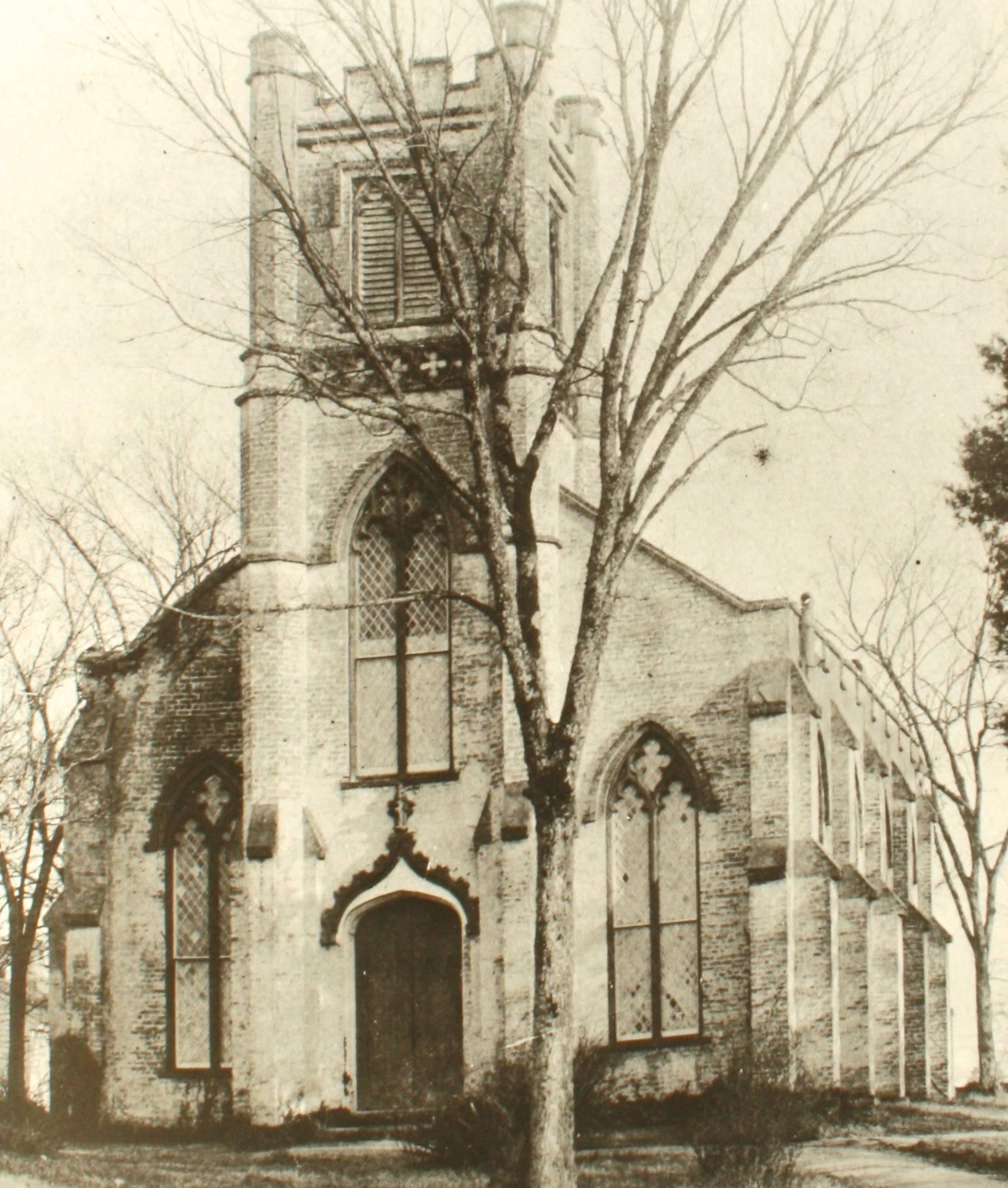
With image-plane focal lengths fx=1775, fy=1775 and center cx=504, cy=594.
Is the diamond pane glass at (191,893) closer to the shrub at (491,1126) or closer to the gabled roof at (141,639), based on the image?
the gabled roof at (141,639)

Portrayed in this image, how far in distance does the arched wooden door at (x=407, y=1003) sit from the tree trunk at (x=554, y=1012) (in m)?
6.64

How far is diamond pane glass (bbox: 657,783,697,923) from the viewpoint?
2116 centimetres

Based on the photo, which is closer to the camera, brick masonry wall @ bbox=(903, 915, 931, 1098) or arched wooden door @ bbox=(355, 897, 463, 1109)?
arched wooden door @ bbox=(355, 897, 463, 1109)

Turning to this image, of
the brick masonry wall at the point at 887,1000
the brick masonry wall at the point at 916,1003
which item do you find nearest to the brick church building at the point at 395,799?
the brick masonry wall at the point at 887,1000

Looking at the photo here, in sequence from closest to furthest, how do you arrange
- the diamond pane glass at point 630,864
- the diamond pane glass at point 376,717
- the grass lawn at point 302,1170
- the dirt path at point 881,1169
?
the dirt path at point 881,1169 < the grass lawn at point 302,1170 < the diamond pane glass at point 630,864 < the diamond pane glass at point 376,717

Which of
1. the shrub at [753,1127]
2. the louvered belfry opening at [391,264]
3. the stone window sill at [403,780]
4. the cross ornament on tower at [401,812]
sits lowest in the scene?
the shrub at [753,1127]

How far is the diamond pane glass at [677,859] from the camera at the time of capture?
21156mm

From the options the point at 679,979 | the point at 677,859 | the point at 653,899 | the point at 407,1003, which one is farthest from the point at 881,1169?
the point at 407,1003

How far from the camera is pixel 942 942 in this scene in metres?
30.7

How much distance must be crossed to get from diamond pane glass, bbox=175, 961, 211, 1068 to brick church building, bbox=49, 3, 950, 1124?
0.03 m

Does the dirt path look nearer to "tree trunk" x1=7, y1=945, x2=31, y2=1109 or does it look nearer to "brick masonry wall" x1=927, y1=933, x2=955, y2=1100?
"brick masonry wall" x1=927, y1=933, x2=955, y2=1100

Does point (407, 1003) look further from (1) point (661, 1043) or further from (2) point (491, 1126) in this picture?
(2) point (491, 1126)

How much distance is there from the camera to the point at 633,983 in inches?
834

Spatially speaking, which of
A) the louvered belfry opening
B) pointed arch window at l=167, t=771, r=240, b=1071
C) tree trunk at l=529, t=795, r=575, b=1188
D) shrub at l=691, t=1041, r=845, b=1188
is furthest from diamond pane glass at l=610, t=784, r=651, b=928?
the louvered belfry opening
